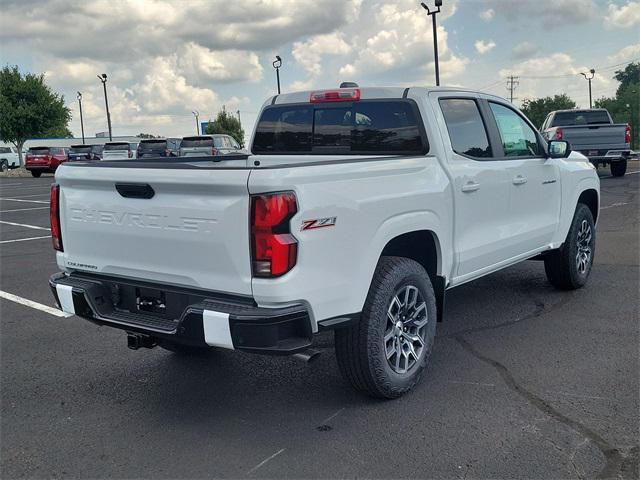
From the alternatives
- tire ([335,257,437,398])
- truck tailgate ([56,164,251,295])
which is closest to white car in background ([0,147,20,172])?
truck tailgate ([56,164,251,295])

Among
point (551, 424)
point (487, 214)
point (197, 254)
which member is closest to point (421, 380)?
point (551, 424)

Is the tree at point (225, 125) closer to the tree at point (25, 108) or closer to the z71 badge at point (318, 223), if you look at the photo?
the tree at point (25, 108)

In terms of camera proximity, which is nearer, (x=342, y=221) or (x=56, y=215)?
(x=342, y=221)

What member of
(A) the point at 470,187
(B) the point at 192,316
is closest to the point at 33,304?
(B) the point at 192,316

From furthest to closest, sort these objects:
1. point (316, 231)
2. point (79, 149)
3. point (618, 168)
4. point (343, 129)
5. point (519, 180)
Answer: point (79, 149)
point (618, 168)
point (519, 180)
point (343, 129)
point (316, 231)

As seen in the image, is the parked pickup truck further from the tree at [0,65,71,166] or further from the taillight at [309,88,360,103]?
the tree at [0,65,71,166]

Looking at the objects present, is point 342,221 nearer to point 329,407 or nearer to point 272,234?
point 272,234

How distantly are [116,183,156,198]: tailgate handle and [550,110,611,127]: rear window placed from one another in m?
17.8

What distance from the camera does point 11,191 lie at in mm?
23922

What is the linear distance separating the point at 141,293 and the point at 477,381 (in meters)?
2.19

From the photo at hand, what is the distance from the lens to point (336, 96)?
4887mm

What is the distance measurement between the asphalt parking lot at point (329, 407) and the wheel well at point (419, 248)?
72cm

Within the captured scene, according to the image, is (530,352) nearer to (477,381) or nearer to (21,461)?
(477,381)

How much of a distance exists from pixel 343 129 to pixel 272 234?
2.07 metres
